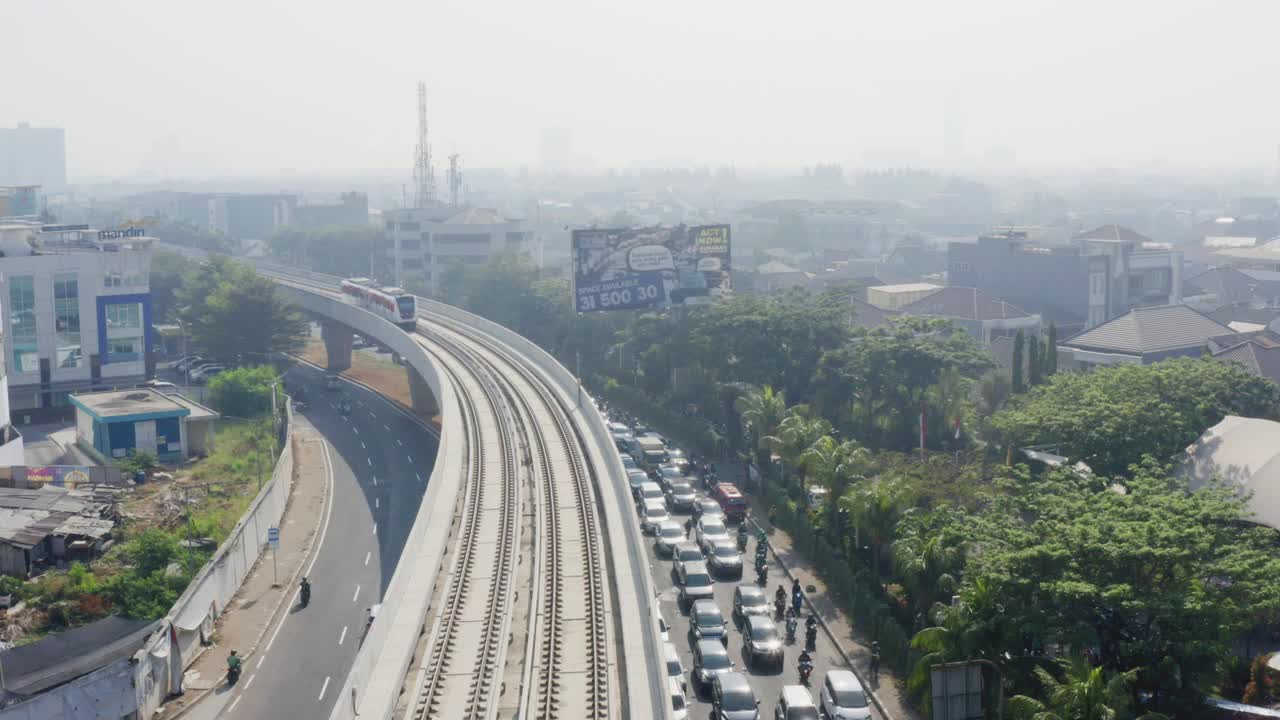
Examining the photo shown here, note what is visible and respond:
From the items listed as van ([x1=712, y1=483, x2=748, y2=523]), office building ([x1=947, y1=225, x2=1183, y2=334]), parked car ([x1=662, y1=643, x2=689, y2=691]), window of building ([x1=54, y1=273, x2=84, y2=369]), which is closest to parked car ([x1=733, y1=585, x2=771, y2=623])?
parked car ([x1=662, y1=643, x2=689, y2=691])

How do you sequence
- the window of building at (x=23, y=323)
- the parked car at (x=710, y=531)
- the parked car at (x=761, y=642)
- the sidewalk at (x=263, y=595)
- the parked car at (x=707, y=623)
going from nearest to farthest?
the parked car at (x=761, y=642) → the sidewalk at (x=263, y=595) → the parked car at (x=707, y=623) → the parked car at (x=710, y=531) → the window of building at (x=23, y=323)

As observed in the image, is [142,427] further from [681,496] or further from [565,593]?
[565,593]

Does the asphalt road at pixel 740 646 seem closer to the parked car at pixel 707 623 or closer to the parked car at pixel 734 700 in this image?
the parked car at pixel 707 623

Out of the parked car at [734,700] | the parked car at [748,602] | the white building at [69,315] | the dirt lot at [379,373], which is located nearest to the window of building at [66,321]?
the white building at [69,315]

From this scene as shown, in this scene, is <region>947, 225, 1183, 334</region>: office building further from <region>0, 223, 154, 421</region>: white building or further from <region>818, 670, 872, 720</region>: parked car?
<region>0, 223, 154, 421</region>: white building

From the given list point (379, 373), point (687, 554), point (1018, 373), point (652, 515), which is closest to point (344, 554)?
point (652, 515)
